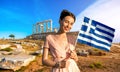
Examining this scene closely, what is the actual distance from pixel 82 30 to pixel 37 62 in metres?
11.5

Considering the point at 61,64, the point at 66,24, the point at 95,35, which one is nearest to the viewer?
the point at 61,64

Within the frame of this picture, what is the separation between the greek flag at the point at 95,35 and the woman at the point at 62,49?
18.5 ft

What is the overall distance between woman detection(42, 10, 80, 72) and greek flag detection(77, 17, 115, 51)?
5627mm

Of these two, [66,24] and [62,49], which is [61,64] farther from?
[66,24]

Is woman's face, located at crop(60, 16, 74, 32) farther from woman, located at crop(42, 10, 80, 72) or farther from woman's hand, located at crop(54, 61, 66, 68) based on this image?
woman's hand, located at crop(54, 61, 66, 68)

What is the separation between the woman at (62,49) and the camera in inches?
173

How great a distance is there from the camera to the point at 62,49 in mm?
4648

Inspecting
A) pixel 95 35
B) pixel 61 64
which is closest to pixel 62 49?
pixel 61 64

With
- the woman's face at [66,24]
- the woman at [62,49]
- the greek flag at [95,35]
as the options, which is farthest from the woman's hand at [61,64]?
the greek flag at [95,35]

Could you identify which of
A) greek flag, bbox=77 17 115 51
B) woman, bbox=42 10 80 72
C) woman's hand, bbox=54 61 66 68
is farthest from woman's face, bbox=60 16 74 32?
greek flag, bbox=77 17 115 51

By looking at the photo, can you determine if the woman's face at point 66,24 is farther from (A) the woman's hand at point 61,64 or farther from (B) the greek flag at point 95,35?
(B) the greek flag at point 95,35

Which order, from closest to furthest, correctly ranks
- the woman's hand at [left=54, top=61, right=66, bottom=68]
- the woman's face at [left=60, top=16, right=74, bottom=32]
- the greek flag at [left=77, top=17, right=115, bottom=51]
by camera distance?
the woman's hand at [left=54, top=61, right=66, bottom=68] → the woman's face at [left=60, top=16, right=74, bottom=32] → the greek flag at [left=77, top=17, right=115, bottom=51]

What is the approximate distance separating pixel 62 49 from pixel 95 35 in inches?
257

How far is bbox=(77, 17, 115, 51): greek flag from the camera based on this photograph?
1039 centimetres
